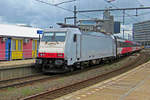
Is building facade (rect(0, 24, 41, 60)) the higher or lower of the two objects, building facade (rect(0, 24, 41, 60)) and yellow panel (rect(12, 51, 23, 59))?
the higher

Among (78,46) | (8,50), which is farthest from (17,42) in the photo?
(78,46)

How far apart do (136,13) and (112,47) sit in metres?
4.63

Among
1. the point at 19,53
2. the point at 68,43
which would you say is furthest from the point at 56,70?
the point at 19,53

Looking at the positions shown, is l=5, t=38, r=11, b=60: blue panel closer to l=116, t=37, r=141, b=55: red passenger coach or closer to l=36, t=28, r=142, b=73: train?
l=36, t=28, r=142, b=73: train

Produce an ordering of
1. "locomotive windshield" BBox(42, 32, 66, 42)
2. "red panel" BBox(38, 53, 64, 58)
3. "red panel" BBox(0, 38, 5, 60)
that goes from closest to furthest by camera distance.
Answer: "red panel" BBox(38, 53, 64, 58), "locomotive windshield" BBox(42, 32, 66, 42), "red panel" BBox(0, 38, 5, 60)

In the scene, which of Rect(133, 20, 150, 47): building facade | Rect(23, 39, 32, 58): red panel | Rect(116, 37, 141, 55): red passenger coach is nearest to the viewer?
Rect(23, 39, 32, 58): red panel

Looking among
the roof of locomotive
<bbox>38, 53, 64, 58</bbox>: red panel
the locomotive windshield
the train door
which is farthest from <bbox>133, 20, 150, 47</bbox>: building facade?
<bbox>38, 53, 64, 58</bbox>: red panel

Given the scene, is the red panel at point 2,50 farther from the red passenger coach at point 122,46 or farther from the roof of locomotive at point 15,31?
the red passenger coach at point 122,46

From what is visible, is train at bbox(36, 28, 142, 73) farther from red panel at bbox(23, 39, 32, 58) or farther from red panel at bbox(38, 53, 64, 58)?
red panel at bbox(23, 39, 32, 58)

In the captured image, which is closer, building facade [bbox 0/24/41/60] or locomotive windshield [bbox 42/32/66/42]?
locomotive windshield [bbox 42/32/66/42]

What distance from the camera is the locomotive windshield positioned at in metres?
14.8

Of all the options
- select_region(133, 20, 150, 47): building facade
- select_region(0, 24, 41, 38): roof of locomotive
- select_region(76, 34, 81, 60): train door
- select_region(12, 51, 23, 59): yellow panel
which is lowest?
select_region(12, 51, 23, 59): yellow panel

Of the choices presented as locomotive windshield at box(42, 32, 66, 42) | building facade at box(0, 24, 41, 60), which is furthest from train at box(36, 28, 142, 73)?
building facade at box(0, 24, 41, 60)

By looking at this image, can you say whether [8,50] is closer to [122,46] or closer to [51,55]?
[51,55]
